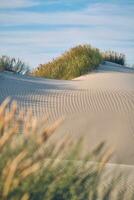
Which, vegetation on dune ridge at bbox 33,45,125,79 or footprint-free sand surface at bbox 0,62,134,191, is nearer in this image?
footprint-free sand surface at bbox 0,62,134,191

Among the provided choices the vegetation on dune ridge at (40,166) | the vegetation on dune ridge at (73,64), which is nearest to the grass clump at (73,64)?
the vegetation on dune ridge at (73,64)

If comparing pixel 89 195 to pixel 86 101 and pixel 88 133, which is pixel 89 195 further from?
pixel 86 101

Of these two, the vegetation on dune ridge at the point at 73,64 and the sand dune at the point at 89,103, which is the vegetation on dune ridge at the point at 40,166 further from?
the vegetation on dune ridge at the point at 73,64

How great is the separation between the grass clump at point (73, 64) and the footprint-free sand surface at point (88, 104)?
1457 millimetres

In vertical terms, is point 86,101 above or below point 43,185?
below

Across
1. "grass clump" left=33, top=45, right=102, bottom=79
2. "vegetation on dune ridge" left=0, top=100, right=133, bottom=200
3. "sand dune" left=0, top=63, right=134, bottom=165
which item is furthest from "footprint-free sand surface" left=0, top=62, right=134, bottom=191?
"vegetation on dune ridge" left=0, top=100, right=133, bottom=200

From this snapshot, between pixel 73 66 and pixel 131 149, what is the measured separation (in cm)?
1431

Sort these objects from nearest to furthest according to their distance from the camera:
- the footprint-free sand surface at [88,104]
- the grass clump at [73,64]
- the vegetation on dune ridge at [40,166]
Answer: the vegetation on dune ridge at [40,166]
the footprint-free sand surface at [88,104]
the grass clump at [73,64]

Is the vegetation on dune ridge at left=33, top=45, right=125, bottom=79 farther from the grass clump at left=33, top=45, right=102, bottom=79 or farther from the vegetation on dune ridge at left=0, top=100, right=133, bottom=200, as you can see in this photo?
the vegetation on dune ridge at left=0, top=100, right=133, bottom=200

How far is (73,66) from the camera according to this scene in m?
33.3

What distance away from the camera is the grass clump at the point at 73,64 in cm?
3309

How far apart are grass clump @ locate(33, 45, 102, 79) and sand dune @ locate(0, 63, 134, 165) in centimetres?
146

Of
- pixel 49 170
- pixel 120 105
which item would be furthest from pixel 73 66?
pixel 49 170

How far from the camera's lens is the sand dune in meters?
20.3
